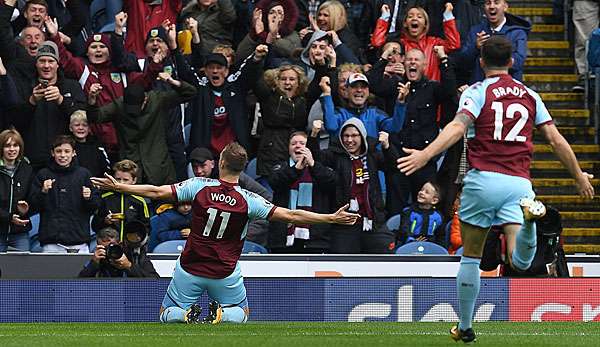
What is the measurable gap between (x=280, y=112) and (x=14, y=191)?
3.46 meters

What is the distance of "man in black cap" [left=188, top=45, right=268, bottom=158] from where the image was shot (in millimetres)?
18406

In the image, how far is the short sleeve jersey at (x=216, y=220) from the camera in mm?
13555

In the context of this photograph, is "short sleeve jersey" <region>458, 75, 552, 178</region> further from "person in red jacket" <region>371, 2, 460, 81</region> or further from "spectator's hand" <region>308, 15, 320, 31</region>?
"spectator's hand" <region>308, 15, 320, 31</region>

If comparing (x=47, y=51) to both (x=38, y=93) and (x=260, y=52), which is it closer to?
(x=38, y=93)

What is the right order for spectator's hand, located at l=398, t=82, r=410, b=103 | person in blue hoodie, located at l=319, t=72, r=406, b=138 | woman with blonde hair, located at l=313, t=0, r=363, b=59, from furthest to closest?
woman with blonde hair, located at l=313, t=0, r=363, b=59
spectator's hand, located at l=398, t=82, r=410, b=103
person in blue hoodie, located at l=319, t=72, r=406, b=138

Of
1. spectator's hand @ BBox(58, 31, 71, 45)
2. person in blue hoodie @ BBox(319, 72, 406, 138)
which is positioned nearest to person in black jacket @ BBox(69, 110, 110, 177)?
spectator's hand @ BBox(58, 31, 71, 45)

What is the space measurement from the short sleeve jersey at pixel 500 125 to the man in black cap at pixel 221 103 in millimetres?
7591

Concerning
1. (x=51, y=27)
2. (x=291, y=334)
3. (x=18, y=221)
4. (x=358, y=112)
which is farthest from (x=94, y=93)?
(x=291, y=334)

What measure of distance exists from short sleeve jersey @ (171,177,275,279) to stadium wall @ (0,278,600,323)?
186 cm

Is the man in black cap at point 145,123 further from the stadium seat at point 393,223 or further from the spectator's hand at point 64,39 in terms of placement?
the stadium seat at point 393,223

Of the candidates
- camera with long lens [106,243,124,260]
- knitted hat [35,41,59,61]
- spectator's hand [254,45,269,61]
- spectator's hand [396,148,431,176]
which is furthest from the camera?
spectator's hand [254,45,269,61]

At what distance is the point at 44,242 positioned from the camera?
1706cm

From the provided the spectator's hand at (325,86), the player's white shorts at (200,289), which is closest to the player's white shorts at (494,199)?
the player's white shorts at (200,289)

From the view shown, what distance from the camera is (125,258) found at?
1569 centimetres
